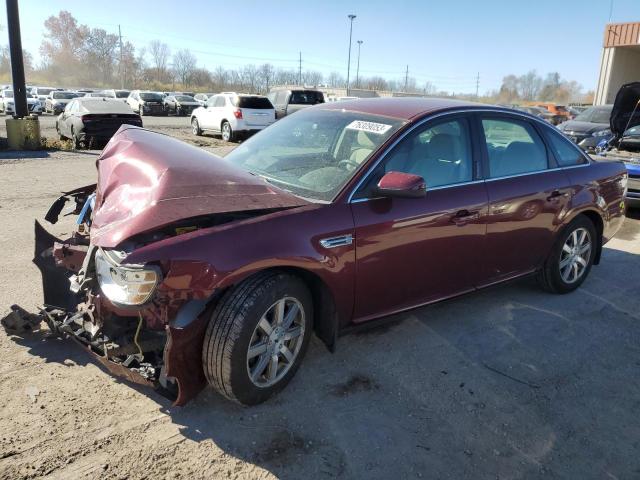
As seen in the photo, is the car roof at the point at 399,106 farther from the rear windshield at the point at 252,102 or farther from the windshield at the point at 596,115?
the rear windshield at the point at 252,102

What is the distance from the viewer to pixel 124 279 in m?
2.52

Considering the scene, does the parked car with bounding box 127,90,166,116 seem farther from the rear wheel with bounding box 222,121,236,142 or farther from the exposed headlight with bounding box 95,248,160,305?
the exposed headlight with bounding box 95,248,160,305

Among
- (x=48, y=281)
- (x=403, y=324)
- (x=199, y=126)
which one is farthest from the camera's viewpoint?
(x=199, y=126)

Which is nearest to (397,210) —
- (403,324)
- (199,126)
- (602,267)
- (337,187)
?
(337,187)

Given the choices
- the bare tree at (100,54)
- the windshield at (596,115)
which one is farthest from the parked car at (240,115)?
the bare tree at (100,54)

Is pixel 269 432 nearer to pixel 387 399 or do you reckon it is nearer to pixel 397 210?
pixel 387 399

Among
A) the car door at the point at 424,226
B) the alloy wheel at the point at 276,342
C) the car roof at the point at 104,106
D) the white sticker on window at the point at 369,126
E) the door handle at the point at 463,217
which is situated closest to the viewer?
the alloy wheel at the point at 276,342

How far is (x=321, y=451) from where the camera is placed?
255 centimetres

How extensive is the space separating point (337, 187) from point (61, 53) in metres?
118

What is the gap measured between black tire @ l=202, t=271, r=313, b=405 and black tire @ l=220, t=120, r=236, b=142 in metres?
16.2

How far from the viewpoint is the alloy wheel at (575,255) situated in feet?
15.2

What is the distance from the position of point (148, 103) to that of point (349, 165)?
32.9m

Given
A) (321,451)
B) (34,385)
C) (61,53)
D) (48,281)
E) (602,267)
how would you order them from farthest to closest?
(61,53), (602,267), (48,281), (34,385), (321,451)

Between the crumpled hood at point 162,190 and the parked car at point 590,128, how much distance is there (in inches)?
475
